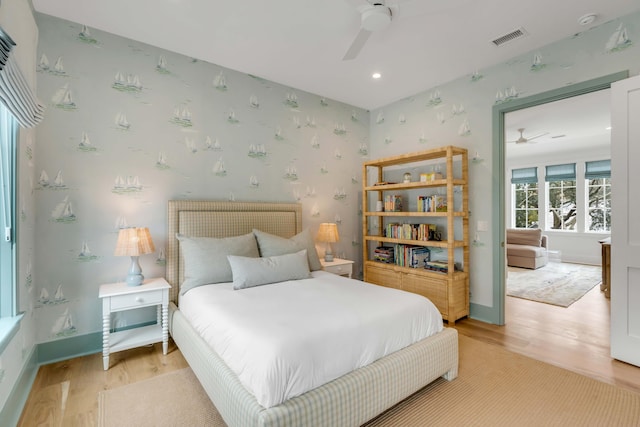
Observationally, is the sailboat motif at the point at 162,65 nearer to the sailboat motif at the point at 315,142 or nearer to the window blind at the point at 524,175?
the sailboat motif at the point at 315,142

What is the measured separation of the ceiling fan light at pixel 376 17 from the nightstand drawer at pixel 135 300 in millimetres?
2679

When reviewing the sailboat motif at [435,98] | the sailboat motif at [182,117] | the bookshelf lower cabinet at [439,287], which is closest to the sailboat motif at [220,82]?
the sailboat motif at [182,117]

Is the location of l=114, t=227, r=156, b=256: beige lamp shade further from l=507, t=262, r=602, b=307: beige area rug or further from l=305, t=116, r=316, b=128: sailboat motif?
l=507, t=262, r=602, b=307: beige area rug

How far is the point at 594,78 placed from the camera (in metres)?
2.72

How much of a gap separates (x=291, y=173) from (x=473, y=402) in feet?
9.73

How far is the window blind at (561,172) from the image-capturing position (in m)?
7.57

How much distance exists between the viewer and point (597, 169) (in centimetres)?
716

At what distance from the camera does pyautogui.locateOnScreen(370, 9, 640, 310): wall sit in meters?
2.69

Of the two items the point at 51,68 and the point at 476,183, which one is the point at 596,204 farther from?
the point at 51,68

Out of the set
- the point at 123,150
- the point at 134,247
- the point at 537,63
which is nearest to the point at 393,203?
the point at 537,63

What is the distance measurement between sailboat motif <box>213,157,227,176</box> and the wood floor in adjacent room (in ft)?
5.86

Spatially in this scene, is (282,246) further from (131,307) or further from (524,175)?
(524,175)

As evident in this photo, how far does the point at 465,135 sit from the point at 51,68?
4.12 meters

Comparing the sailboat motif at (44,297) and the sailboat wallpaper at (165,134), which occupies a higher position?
the sailboat wallpaper at (165,134)
